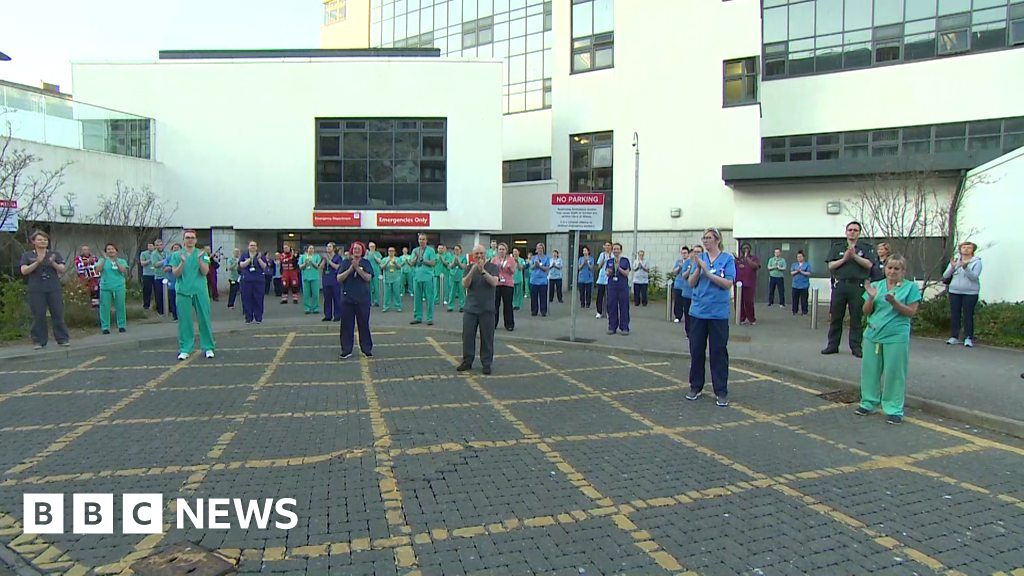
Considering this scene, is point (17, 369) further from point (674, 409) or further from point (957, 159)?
point (957, 159)

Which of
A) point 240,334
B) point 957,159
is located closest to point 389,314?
point 240,334

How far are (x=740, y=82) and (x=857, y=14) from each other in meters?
4.81

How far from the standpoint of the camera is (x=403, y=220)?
2458cm

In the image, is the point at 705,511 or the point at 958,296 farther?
the point at 958,296

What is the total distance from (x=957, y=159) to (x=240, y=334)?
19655mm

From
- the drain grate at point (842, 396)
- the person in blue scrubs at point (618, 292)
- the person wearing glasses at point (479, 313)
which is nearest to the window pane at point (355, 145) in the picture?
the person in blue scrubs at point (618, 292)

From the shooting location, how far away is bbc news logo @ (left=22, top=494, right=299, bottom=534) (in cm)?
387

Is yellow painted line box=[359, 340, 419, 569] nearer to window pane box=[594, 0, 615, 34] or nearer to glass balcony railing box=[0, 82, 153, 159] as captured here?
glass balcony railing box=[0, 82, 153, 159]

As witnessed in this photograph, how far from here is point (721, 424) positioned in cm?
632

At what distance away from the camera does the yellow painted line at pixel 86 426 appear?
16.2 ft

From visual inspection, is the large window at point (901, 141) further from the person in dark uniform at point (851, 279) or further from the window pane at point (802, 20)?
the person in dark uniform at point (851, 279)

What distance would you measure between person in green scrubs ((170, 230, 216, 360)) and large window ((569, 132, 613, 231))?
19.4 metres

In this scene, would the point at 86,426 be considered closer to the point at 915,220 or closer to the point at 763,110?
the point at 915,220

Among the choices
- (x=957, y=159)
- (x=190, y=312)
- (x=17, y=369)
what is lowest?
(x=17, y=369)
